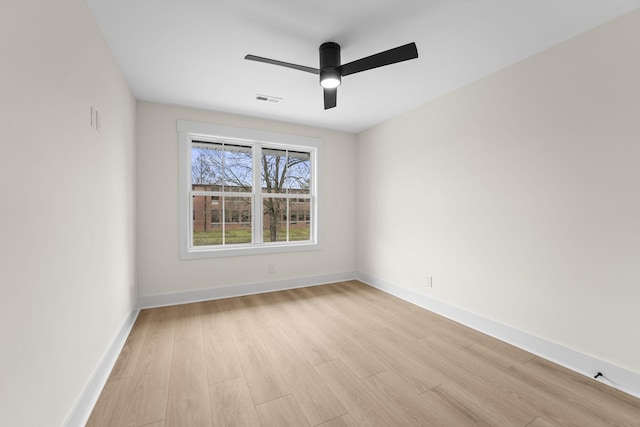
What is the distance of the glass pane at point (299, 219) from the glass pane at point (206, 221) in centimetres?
111

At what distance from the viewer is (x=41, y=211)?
1.17m

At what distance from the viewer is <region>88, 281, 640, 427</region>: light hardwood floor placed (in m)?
1.58

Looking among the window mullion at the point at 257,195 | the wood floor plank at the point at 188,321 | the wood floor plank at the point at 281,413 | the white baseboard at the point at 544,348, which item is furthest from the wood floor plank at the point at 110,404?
the white baseboard at the point at 544,348

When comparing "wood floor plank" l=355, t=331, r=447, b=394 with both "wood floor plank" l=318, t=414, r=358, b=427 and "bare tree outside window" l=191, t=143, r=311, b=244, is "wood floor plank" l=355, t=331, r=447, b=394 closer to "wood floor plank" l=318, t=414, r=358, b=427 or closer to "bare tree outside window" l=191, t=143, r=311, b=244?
"wood floor plank" l=318, t=414, r=358, b=427

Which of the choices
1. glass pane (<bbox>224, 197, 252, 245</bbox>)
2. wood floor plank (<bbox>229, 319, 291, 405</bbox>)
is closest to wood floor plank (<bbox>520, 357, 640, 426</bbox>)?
wood floor plank (<bbox>229, 319, 291, 405</bbox>)

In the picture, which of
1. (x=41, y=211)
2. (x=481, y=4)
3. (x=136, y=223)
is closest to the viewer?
(x=41, y=211)

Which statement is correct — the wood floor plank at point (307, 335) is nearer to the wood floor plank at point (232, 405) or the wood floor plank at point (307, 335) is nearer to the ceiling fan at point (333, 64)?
the wood floor plank at point (232, 405)

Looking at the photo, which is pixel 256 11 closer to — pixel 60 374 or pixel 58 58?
pixel 58 58

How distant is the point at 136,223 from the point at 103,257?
4.49ft

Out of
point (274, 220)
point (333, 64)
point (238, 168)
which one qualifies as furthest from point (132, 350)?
point (333, 64)

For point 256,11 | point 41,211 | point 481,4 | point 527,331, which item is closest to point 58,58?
point 41,211

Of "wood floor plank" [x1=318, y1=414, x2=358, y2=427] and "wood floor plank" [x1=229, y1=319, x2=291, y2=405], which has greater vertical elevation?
"wood floor plank" [x1=229, y1=319, x2=291, y2=405]

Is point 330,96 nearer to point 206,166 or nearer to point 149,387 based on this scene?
point 206,166

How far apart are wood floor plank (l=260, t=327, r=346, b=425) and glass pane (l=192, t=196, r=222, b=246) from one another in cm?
175
